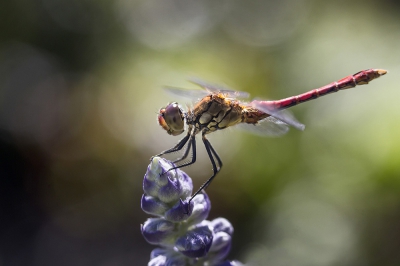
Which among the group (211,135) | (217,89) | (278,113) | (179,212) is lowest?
(179,212)

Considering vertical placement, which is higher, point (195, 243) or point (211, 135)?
point (211, 135)

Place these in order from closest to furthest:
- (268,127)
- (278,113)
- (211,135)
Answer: (278,113)
(268,127)
(211,135)

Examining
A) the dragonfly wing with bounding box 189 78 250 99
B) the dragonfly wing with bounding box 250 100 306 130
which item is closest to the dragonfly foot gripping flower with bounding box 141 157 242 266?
the dragonfly wing with bounding box 250 100 306 130

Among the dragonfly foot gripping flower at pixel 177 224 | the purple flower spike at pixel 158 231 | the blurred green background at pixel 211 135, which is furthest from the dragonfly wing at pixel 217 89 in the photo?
the blurred green background at pixel 211 135

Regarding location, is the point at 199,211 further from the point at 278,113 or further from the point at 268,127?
the point at 268,127

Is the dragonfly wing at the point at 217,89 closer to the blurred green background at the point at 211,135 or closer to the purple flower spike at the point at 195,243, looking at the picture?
the purple flower spike at the point at 195,243

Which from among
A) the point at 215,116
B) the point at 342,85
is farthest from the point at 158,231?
the point at 342,85

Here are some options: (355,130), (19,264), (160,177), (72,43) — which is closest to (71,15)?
(72,43)
